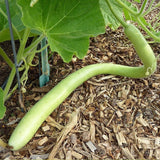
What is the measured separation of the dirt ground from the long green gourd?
9 cm

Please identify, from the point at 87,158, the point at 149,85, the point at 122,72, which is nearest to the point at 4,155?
the point at 87,158

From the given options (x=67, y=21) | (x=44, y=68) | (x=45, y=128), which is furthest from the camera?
(x=44, y=68)

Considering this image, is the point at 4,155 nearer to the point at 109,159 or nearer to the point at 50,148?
the point at 50,148

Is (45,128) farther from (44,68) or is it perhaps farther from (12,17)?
(12,17)

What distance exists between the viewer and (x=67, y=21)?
1123 mm

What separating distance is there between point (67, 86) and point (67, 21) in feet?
1.52

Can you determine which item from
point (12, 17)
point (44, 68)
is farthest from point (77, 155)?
point (12, 17)

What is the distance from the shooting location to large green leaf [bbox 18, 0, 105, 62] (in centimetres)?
108

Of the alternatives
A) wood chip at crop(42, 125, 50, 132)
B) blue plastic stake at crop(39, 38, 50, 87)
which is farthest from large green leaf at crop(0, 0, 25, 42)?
wood chip at crop(42, 125, 50, 132)

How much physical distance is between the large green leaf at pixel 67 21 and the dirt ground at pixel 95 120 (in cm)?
47

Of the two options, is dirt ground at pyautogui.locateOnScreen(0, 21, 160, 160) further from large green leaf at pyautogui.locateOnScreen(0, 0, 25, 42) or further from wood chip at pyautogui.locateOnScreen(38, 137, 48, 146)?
large green leaf at pyautogui.locateOnScreen(0, 0, 25, 42)

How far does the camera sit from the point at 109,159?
124 centimetres

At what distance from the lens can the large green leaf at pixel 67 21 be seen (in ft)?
3.56

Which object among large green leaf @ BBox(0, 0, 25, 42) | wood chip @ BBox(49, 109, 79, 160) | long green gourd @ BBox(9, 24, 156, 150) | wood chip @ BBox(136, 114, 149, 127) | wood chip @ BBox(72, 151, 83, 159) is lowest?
wood chip @ BBox(136, 114, 149, 127)
